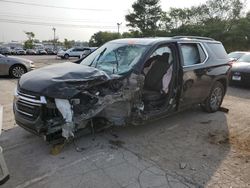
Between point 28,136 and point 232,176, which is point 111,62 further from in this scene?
point 232,176

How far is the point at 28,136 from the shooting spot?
4711mm

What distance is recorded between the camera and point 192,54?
5699 mm

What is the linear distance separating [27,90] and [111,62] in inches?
64.7

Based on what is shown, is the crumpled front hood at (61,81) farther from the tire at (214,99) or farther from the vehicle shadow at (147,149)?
the tire at (214,99)

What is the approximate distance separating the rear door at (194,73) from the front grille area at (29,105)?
9.30 ft

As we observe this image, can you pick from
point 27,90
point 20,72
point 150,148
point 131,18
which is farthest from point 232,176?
point 131,18

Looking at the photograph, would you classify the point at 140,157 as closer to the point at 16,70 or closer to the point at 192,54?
the point at 192,54

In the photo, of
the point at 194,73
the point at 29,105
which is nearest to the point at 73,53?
the point at 194,73

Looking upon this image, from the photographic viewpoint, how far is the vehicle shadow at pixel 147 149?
3.59 m

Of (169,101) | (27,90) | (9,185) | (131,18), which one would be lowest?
(9,185)

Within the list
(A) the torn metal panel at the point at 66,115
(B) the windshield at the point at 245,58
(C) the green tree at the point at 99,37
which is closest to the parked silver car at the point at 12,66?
(A) the torn metal panel at the point at 66,115

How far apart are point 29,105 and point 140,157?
6.10ft

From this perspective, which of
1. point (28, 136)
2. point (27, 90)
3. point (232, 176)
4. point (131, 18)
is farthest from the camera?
point (131, 18)

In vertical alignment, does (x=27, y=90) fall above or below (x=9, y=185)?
above
